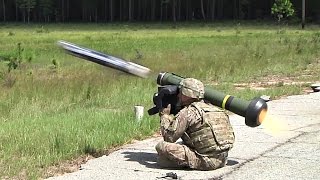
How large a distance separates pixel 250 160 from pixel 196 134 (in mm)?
1012

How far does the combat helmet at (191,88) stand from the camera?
742 cm

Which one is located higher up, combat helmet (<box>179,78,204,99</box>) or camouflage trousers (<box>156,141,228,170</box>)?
combat helmet (<box>179,78,204,99</box>)

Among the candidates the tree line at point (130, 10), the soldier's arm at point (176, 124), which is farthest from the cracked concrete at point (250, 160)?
the tree line at point (130, 10)

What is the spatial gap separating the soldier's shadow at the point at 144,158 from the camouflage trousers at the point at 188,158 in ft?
1.06

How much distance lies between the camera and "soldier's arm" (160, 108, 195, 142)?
743 centimetres

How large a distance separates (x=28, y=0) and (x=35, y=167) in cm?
8779

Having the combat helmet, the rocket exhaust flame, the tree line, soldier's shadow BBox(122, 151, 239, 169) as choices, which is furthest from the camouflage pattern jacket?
the tree line

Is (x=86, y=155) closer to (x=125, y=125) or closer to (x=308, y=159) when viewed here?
(x=125, y=125)

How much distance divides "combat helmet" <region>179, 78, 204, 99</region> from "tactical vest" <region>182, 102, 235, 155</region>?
11 centimetres

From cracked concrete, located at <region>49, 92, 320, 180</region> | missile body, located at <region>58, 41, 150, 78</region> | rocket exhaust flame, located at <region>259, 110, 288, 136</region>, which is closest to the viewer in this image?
cracked concrete, located at <region>49, 92, 320, 180</region>

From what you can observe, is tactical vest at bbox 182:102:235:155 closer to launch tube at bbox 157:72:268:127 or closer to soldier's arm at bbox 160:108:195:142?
soldier's arm at bbox 160:108:195:142

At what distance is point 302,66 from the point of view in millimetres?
23500

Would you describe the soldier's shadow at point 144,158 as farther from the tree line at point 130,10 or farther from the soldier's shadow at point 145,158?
the tree line at point 130,10

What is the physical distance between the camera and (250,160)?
8.14 metres
